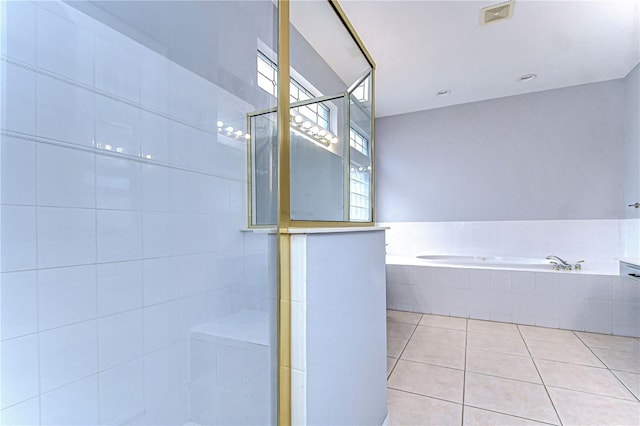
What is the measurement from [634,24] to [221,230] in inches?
143

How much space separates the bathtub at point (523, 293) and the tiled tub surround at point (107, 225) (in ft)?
9.54

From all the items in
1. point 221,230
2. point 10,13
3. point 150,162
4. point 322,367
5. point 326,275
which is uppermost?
point 10,13

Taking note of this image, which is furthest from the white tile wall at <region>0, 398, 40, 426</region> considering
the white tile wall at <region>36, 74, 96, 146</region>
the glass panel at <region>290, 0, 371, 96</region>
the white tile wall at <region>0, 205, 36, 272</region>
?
the glass panel at <region>290, 0, 371, 96</region>

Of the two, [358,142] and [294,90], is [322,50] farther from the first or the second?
[358,142]

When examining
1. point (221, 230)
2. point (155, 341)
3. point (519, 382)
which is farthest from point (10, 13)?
point (519, 382)

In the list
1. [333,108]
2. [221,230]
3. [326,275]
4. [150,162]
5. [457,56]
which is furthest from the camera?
[457,56]

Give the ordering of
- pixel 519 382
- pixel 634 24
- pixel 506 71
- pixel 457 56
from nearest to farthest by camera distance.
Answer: pixel 519 382 < pixel 634 24 < pixel 457 56 < pixel 506 71

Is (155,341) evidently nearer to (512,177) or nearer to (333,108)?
(333,108)

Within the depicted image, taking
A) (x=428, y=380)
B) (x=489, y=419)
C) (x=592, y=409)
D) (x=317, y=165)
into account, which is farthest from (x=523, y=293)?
(x=317, y=165)

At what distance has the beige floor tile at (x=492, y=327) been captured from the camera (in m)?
2.87

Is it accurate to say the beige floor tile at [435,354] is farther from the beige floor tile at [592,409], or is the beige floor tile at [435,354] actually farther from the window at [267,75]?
the window at [267,75]

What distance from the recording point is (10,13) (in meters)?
0.66

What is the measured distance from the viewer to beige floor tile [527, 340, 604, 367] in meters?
2.27

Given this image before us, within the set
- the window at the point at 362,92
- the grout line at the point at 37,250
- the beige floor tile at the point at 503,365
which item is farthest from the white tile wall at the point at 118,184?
the beige floor tile at the point at 503,365
